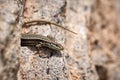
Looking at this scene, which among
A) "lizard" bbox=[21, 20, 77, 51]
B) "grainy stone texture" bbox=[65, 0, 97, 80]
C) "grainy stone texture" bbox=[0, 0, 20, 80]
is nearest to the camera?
"grainy stone texture" bbox=[0, 0, 20, 80]

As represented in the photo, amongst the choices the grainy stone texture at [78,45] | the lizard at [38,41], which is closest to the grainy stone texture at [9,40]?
the lizard at [38,41]

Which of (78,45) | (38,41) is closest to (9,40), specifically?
(38,41)

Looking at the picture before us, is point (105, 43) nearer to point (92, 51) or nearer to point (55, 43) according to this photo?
point (92, 51)

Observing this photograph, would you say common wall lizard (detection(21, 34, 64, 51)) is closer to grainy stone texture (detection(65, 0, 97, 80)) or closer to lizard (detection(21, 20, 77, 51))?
lizard (detection(21, 20, 77, 51))

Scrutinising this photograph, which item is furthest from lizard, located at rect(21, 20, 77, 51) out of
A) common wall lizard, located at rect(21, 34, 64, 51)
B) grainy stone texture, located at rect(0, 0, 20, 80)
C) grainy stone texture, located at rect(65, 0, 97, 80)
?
grainy stone texture, located at rect(0, 0, 20, 80)

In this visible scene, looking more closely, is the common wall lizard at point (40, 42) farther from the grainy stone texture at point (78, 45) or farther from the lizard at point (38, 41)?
the grainy stone texture at point (78, 45)

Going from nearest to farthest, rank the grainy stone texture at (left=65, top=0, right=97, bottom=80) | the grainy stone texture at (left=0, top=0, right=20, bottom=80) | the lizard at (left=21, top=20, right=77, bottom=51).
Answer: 1. the grainy stone texture at (left=0, top=0, right=20, bottom=80)
2. the lizard at (left=21, top=20, right=77, bottom=51)
3. the grainy stone texture at (left=65, top=0, right=97, bottom=80)

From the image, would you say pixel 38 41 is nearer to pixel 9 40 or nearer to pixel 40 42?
pixel 40 42

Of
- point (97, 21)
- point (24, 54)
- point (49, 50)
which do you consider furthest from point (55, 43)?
point (97, 21)

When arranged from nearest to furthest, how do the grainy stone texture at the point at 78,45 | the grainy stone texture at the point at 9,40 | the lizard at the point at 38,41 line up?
the grainy stone texture at the point at 9,40
the lizard at the point at 38,41
the grainy stone texture at the point at 78,45
